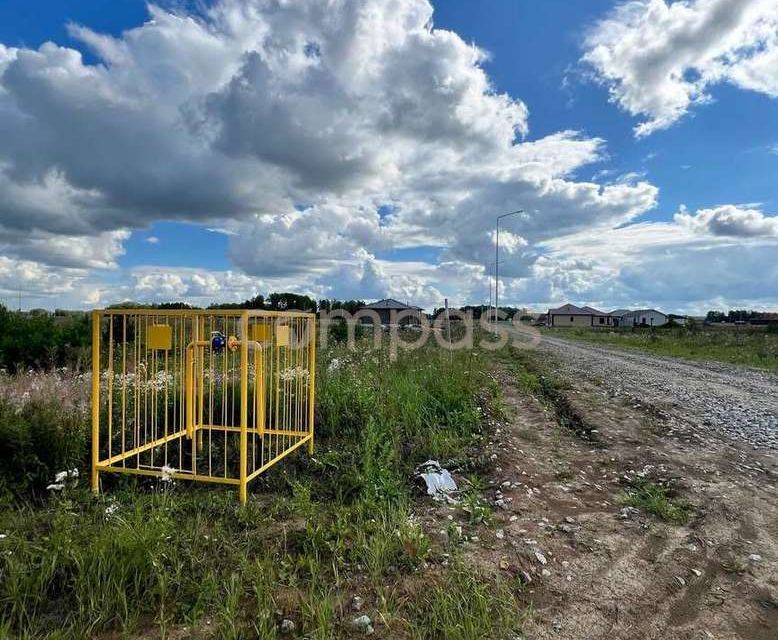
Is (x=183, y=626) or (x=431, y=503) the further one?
(x=431, y=503)

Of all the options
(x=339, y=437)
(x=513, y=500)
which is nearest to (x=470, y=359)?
(x=339, y=437)

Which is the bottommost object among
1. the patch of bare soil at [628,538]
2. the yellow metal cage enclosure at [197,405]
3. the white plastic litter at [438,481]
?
the patch of bare soil at [628,538]

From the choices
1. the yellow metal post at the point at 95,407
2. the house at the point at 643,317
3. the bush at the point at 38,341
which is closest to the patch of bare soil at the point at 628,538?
the yellow metal post at the point at 95,407

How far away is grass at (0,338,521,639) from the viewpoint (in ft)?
8.52

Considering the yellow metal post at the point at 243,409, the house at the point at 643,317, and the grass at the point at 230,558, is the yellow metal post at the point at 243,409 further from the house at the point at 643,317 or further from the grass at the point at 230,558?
the house at the point at 643,317

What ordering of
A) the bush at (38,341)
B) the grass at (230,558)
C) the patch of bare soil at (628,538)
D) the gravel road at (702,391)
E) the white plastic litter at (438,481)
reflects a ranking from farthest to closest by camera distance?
1. the bush at (38,341)
2. the gravel road at (702,391)
3. the white plastic litter at (438,481)
4. the patch of bare soil at (628,538)
5. the grass at (230,558)

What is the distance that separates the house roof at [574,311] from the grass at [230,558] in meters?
90.9

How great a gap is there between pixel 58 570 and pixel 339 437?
3.01 metres

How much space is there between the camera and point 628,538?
3623 mm

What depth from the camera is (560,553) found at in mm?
3381

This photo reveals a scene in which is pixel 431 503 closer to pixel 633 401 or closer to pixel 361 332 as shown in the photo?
pixel 633 401

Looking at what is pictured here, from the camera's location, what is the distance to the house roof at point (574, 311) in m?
89.3

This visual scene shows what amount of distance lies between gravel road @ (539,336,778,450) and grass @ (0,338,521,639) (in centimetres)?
449

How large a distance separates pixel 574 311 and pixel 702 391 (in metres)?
85.4
